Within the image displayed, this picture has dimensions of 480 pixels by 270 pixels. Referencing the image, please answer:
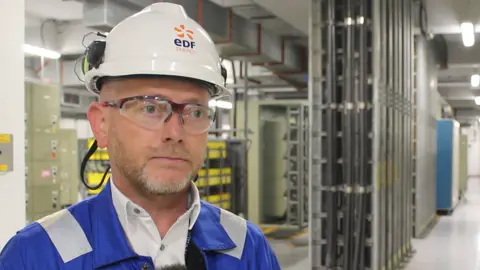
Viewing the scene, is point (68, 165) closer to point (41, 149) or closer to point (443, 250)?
point (41, 149)

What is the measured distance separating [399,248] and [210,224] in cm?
594

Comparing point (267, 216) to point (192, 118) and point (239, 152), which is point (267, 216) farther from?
point (192, 118)

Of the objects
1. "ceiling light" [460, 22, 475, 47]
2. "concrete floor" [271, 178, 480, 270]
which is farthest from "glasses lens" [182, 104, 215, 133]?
"ceiling light" [460, 22, 475, 47]

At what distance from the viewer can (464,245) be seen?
8617mm

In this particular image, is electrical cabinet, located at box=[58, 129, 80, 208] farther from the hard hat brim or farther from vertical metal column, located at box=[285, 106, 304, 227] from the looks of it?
the hard hat brim

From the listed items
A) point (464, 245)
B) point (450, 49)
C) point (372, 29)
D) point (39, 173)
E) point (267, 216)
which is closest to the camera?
point (372, 29)

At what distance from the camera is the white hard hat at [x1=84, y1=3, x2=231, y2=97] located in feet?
4.28

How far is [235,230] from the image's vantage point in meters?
1.48

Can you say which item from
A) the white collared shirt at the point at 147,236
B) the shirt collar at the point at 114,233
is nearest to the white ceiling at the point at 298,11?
the shirt collar at the point at 114,233

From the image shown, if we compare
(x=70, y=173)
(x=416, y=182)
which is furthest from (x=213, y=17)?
(x=416, y=182)


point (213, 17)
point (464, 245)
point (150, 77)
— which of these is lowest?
point (464, 245)

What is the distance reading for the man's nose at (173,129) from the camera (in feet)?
4.19

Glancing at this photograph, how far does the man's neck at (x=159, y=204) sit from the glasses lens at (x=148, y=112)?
188 mm

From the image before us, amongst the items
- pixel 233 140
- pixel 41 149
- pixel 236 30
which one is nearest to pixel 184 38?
pixel 236 30
